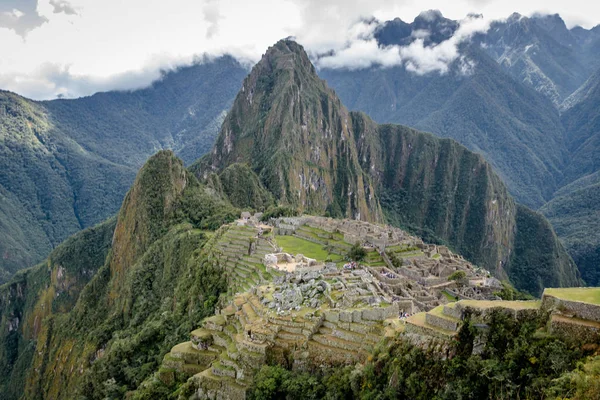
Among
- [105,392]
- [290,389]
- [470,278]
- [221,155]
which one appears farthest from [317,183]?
[290,389]

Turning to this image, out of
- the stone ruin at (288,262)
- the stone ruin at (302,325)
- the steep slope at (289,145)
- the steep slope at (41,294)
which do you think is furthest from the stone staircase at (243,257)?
the steep slope at (289,145)

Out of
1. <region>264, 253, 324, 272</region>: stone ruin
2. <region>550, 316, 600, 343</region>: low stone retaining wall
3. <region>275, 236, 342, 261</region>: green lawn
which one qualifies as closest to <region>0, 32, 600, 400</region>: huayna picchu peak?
<region>550, 316, 600, 343</region>: low stone retaining wall

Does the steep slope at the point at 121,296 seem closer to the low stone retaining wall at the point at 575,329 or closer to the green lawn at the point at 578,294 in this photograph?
the green lawn at the point at 578,294

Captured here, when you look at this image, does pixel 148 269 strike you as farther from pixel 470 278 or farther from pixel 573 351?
pixel 573 351

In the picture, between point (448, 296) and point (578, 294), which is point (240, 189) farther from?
point (578, 294)

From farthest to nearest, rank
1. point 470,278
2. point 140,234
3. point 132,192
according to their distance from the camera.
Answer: point 132,192, point 140,234, point 470,278

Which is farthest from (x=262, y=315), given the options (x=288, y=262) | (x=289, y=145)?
(x=289, y=145)
